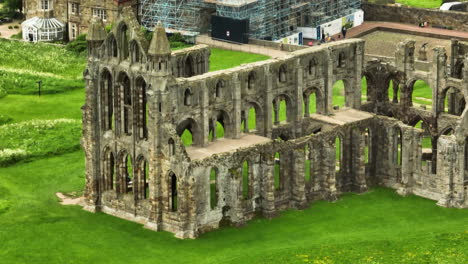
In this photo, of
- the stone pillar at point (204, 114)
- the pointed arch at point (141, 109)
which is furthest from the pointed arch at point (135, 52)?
the stone pillar at point (204, 114)

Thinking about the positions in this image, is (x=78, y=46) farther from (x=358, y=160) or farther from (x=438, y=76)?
(x=358, y=160)

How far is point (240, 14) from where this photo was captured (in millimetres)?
171375

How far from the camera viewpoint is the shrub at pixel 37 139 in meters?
125

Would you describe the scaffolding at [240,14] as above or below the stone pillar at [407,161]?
above

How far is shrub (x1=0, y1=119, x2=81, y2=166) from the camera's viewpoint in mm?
124875

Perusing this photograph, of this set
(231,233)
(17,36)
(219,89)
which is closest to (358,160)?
(219,89)

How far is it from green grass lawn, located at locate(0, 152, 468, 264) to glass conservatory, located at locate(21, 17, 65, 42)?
6167cm

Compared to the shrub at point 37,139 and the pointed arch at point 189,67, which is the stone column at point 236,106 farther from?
the shrub at point 37,139

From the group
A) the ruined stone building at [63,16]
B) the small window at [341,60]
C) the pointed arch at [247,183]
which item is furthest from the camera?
the ruined stone building at [63,16]

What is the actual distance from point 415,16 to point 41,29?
52361 millimetres

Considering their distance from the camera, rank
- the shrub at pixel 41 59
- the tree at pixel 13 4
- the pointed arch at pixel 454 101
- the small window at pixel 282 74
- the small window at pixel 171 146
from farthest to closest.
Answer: the tree at pixel 13 4 < the shrub at pixel 41 59 < the pointed arch at pixel 454 101 < the small window at pixel 282 74 < the small window at pixel 171 146

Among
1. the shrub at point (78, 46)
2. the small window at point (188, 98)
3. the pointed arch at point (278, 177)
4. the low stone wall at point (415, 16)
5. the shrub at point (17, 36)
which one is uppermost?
the small window at point (188, 98)

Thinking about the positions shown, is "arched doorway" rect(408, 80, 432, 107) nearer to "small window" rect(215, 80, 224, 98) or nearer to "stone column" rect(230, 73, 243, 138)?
"stone column" rect(230, 73, 243, 138)

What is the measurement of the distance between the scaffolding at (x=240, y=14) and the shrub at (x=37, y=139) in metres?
41.1
